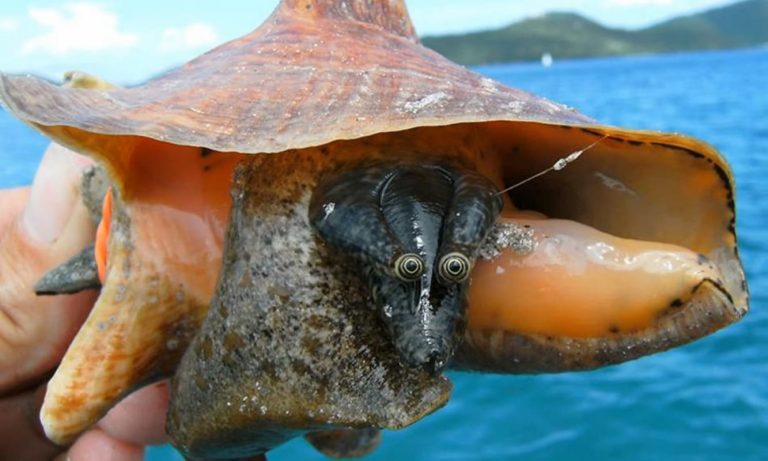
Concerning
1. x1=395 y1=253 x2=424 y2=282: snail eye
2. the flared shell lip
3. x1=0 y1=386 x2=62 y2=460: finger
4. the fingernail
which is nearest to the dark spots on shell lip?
the flared shell lip

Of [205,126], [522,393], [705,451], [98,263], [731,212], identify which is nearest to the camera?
[205,126]

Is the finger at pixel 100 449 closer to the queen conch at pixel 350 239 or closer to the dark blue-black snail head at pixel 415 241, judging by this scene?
the queen conch at pixel 350 239

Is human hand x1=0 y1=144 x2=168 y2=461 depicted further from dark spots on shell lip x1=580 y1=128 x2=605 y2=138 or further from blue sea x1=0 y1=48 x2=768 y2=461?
blue sea x1=0 y1=48 x2=768 y2=461

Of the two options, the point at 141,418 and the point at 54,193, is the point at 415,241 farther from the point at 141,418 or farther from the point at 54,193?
the point at 141,418

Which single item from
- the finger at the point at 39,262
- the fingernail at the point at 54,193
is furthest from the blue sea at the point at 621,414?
the fingernail at the point at 54,193

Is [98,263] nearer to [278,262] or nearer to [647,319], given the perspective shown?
[278,262]

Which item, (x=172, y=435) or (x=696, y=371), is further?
(x=696, y=371)

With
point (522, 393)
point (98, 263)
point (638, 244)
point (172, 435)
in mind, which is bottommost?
point (522, 393)

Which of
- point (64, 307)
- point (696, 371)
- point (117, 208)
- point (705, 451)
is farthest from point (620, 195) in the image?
point (696, 371)
